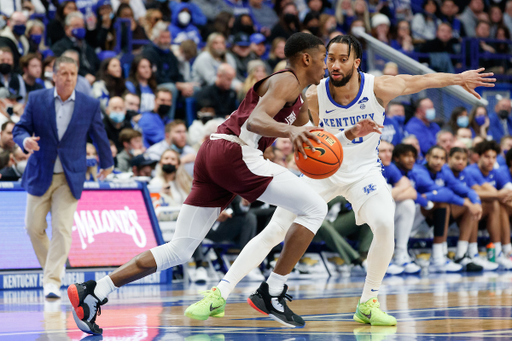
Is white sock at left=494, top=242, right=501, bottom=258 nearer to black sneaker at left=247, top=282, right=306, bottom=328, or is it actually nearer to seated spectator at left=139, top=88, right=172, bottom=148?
seated spectator at left=139, top=88, right=172, bottom=148

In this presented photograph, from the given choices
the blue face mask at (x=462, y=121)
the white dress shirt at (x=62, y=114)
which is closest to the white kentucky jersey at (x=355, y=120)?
the white dress shirt at (x=62, y=114)

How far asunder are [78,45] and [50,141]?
575 cm

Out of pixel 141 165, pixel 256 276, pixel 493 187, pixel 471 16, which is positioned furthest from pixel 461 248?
pixel 471 16

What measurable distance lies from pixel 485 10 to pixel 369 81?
16.4 m

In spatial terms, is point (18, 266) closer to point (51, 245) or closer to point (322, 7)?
point (51, 245)

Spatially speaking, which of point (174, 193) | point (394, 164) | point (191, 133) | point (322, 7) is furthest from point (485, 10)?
point (174, 193)

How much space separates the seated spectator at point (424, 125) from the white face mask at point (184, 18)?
529cm

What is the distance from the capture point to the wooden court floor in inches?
176

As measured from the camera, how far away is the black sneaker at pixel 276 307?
5.00 meters

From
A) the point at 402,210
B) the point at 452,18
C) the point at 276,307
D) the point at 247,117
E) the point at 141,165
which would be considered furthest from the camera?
the point at 452,18

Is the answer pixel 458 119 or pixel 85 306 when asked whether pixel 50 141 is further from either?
pixel 458 119

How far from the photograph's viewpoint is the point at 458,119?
14.4 meters

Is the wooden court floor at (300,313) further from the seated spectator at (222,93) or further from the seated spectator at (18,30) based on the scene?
the seated spectator at (18,30)

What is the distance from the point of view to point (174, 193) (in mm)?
10430
